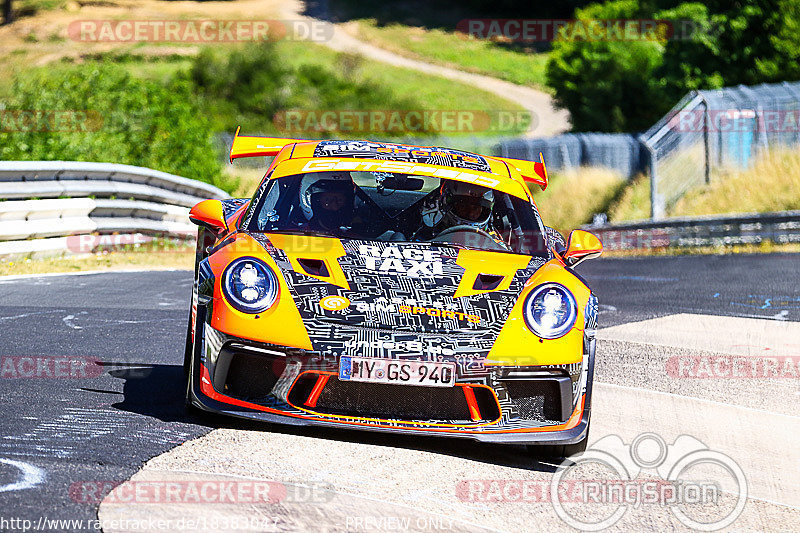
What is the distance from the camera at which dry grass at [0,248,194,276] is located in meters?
11.9

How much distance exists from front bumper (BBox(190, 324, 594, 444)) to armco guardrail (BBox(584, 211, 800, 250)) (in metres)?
13.1

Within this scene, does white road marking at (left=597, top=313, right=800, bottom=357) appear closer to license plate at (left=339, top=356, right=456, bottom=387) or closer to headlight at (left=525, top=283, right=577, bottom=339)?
headlight at (left=525, top=283, right=577, bottom=339)

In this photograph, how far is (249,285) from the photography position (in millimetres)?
5074

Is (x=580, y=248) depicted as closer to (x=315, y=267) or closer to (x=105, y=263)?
(x=315, y=267)

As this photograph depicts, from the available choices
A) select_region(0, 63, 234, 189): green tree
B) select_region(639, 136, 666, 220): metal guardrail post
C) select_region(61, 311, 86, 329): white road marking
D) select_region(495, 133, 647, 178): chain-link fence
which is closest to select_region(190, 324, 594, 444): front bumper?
select_region(61, 311, 86, 329): white road marking

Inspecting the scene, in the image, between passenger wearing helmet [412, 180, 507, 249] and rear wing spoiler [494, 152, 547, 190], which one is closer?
passenger wearing helmet [412, 180, 507, 249]

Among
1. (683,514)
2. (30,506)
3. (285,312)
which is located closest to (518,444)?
(683,514)

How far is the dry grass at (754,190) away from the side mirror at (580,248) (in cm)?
1616

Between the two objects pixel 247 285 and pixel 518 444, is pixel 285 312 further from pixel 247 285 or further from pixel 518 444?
pixel 518 444

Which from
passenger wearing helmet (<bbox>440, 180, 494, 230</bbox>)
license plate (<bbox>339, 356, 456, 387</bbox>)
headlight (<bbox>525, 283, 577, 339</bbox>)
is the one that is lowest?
license plate (<bbox>339, 356, 456, 387</bbox>)

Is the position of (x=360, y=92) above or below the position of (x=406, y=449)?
above

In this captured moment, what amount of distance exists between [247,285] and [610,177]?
2580 centimetres

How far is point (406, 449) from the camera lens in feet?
16.7

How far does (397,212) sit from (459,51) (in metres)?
76.8
